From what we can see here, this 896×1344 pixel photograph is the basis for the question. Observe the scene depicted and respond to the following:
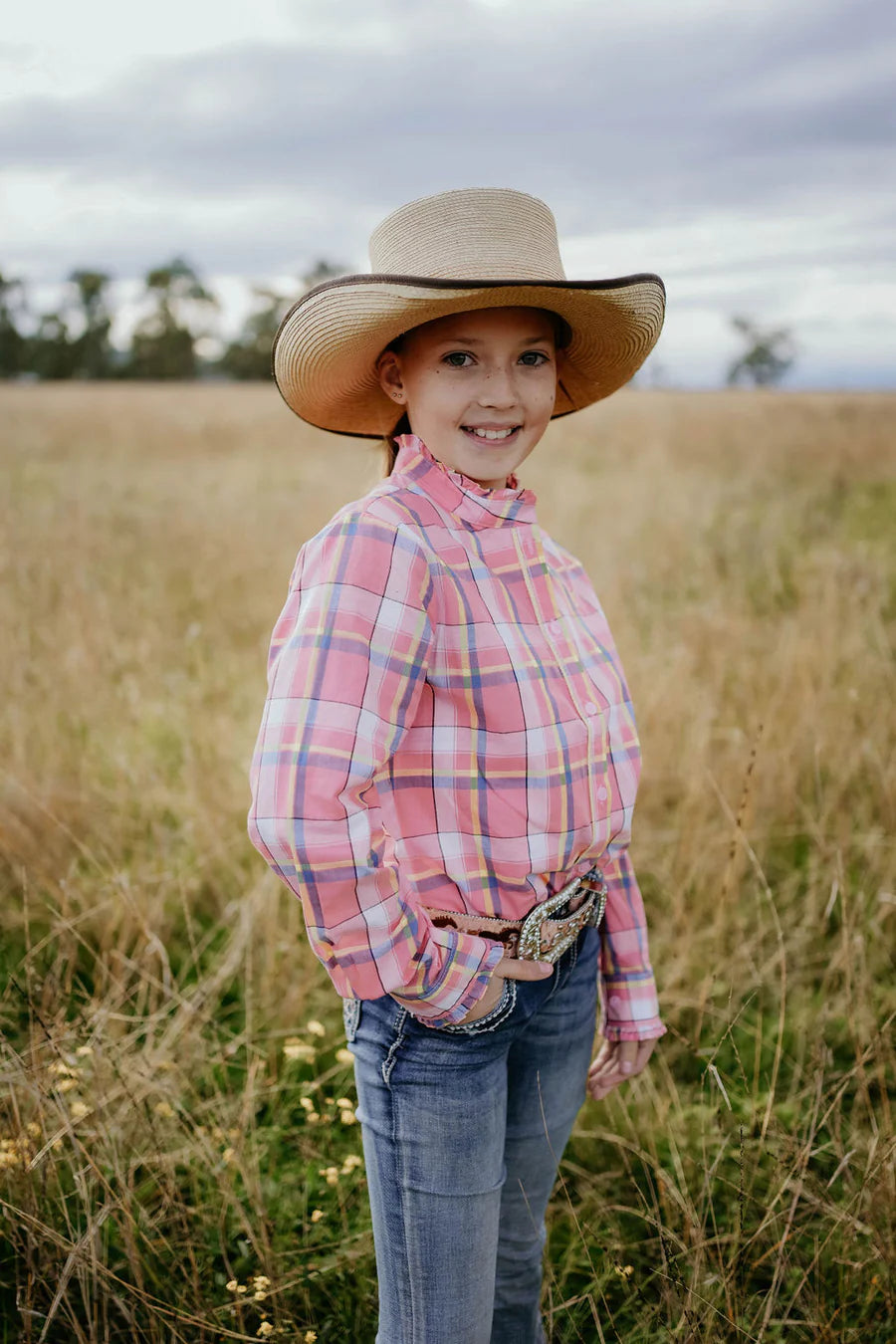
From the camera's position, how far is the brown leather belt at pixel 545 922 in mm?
1247

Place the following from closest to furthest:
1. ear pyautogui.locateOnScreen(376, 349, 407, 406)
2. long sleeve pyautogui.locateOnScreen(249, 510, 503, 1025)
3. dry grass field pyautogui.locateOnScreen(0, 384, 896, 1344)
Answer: long sleeve pyautogui.locateOnScreen(249, 510, 503, 1025)
ear pyautogui.locateOnScreen(376, 349, 407, 406)
dry grass field pyautogui.locateOnScreen(0, 384, 896, 1344)

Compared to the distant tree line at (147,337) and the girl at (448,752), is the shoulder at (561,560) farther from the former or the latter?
the distant tree line at (147,337)

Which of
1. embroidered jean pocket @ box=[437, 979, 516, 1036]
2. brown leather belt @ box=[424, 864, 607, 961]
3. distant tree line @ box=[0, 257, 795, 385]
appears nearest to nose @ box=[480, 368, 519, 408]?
brown leather belt @ box=[424, 864, 607, 961]

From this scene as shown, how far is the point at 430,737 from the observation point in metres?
1.22

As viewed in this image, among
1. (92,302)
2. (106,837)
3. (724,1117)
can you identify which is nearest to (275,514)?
(106,837)

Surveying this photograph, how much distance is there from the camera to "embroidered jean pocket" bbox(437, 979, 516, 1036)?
123 cm

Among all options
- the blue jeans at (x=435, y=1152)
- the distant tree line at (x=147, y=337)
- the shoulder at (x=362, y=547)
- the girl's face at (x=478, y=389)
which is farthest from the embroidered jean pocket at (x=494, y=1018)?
the distant tree line at (x=147, y=337)

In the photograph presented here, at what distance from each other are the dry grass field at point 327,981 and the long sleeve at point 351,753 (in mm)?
619

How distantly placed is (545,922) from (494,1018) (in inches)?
5.7

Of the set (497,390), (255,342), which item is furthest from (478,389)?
(255,342)

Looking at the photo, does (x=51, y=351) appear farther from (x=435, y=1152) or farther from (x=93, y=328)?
(x=435, y=1152)

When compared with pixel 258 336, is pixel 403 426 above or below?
below

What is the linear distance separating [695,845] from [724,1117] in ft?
2.87

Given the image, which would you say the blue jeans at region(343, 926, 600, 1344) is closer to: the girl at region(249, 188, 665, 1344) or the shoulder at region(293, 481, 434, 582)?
the girl at region(249, 188, 665, 1344)
